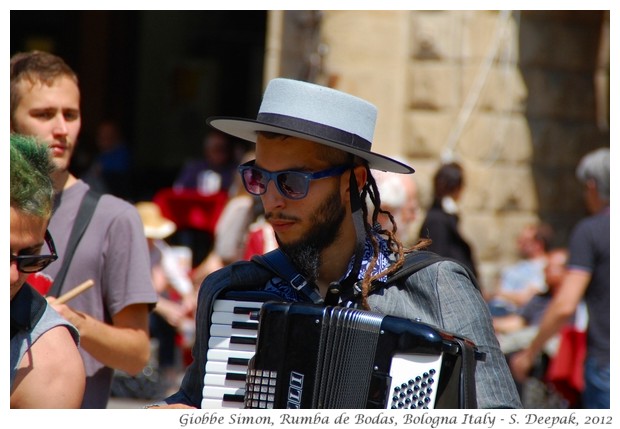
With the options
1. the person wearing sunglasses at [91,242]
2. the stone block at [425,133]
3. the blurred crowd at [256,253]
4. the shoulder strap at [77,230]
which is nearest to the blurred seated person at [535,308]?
the blurred crowd at [256,253]

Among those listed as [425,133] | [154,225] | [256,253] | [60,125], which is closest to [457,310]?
[60,125]

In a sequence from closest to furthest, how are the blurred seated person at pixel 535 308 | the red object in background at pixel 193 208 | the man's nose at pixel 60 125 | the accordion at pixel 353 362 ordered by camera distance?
the accordion at pixel 353 362 → the man's nose at pixel 60 125 → the blurred seated person at pixel 535 308 → the red object in background at pixel 193 208

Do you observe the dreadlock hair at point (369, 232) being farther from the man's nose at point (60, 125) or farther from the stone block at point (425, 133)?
the stone block at point (425, 133)

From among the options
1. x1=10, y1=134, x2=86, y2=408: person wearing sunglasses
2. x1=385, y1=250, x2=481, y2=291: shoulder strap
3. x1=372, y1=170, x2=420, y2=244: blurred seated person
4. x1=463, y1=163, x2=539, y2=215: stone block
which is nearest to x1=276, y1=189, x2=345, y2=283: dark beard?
x1=385, y1=250, x2=481, y2=291: shoulder strap

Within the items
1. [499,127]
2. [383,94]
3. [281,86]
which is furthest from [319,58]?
[281,86]

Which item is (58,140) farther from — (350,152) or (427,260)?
(427,260)

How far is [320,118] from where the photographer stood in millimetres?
3154

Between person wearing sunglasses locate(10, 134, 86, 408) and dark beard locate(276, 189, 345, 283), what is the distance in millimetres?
666

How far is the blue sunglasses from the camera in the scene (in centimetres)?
311

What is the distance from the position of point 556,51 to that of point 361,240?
6.43 meters

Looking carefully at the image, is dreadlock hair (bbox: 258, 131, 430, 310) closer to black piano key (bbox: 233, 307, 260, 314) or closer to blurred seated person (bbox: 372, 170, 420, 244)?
black piano key (bbox: 233, 307, 260, 314)

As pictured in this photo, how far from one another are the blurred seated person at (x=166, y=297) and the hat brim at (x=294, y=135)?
216 inches

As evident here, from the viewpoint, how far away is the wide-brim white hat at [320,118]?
10.3 ft

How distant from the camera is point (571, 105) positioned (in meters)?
9.29
